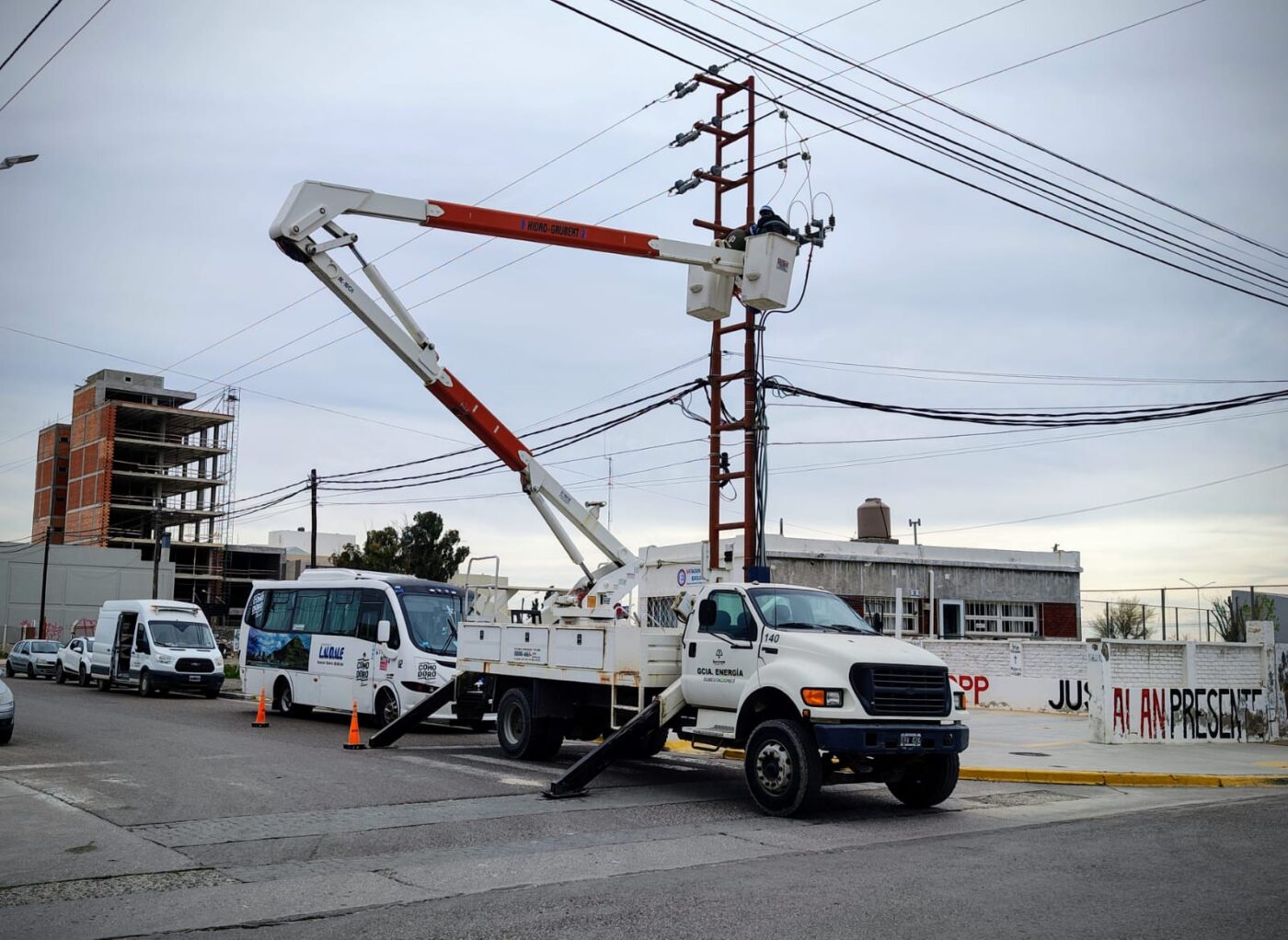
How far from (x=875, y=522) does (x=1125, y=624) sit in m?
9.73

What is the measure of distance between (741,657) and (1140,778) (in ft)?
19.9

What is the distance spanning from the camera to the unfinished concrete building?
294 ft

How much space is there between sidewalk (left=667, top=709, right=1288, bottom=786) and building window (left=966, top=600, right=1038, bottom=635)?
20.5m

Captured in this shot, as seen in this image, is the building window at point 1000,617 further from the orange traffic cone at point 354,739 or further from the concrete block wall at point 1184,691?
the orange traffic cone at point 354,739

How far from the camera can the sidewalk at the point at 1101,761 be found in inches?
576

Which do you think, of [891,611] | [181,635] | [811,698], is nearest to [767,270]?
[811,698]

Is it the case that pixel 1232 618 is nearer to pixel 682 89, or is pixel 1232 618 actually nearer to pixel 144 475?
pixel 682 89

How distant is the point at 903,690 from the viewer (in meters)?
11.6

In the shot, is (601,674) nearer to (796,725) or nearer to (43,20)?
(796,725)

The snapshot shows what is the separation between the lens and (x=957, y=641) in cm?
2762

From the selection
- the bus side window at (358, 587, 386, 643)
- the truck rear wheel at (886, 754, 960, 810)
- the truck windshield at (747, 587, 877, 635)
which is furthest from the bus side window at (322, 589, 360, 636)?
the truck rear wheel at (886, 754, 960, 810)

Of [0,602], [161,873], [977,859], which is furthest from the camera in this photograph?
[0,602]

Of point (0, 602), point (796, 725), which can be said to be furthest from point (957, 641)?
point (0, 602)

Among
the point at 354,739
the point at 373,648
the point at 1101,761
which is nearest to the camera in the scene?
the point at 1101,761
